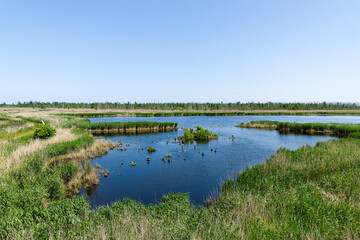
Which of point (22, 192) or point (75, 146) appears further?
point (75, 146)

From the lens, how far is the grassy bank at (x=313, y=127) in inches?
1582

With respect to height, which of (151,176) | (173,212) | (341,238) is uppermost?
(341,238)

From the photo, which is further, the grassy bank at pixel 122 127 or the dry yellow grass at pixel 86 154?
the grassy bank at pixel 122 127

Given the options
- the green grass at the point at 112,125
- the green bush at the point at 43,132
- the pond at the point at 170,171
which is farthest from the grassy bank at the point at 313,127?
the green bush at the point at 43,132

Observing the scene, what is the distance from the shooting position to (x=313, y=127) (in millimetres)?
46375

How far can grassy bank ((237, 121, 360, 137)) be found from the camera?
132 ft

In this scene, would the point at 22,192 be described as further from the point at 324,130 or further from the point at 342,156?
the point at 324,130

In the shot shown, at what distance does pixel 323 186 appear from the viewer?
10484 millimetres

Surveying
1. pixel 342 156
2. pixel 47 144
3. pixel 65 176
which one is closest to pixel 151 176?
pixel 65 176

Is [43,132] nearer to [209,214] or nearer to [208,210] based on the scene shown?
[208,210]

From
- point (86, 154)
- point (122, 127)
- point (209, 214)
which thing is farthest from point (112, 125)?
point (209, 214)

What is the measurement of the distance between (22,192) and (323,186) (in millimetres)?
15020

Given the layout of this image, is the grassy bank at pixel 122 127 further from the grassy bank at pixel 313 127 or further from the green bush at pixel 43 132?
the grassy bank at pixel 313 127

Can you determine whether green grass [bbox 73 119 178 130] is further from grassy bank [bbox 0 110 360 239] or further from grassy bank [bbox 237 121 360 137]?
grassy bank [bbox 0 110 360 239]
